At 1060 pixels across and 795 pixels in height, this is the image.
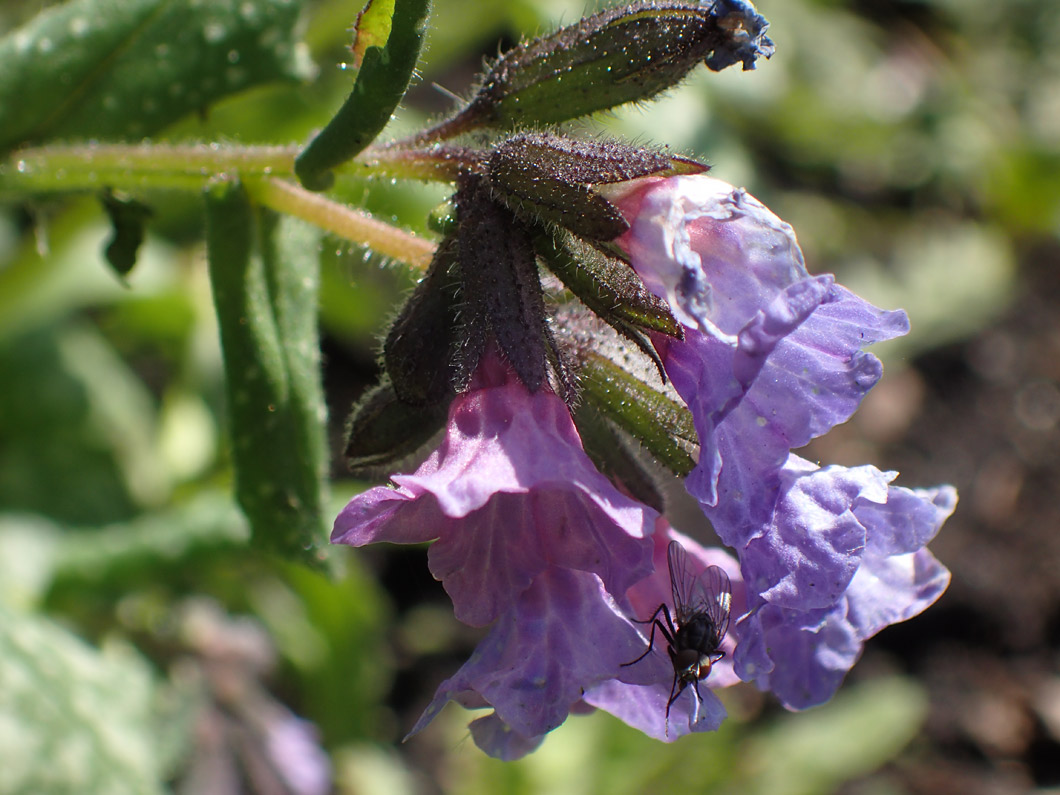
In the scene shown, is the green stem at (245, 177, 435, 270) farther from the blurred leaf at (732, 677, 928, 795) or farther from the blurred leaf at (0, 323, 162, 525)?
the blurred leaf at (732, 677, 928, 795)

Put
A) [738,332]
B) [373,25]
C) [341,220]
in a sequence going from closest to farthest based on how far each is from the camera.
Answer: [738,332]
[373,25]
[341,220]

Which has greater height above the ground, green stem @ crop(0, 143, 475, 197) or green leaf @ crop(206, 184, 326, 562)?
green stem @ crop(0, 143, 475, 197)

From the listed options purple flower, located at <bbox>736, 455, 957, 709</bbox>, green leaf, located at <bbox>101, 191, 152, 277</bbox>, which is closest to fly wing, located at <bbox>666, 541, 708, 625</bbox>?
purple flower, located at <bbox>736, 455, 957, 709</bbox>

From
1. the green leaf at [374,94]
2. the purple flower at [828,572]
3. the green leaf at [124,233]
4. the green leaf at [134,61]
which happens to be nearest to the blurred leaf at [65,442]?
the green leaf at [134,61]

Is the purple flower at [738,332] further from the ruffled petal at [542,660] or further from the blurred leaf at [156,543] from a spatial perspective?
the blurred leaf at [156,543]

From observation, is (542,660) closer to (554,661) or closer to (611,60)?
(554,661)

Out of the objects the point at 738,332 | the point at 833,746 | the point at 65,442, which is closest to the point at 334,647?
the point at 65,442
